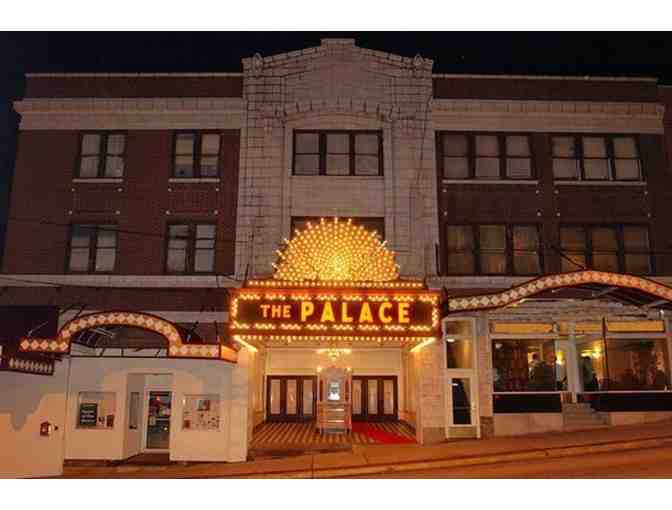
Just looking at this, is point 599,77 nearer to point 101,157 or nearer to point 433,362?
point 433,362

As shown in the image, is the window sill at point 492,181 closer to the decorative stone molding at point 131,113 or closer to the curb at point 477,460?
the decorative stone molding at point 131,113

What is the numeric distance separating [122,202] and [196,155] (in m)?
3.09

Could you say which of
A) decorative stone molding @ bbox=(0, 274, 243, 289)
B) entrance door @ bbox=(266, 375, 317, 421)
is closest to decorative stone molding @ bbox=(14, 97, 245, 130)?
decorative stone molding @ bbox=(0, 274, 243, 289)

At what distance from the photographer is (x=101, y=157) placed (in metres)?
22.2

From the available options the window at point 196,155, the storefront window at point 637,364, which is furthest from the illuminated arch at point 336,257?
the storefront window at point 637,364

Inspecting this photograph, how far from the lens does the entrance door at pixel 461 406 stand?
2067 centimetres

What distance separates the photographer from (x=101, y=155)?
2223 centimetres

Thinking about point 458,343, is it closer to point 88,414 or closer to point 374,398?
point 374,398

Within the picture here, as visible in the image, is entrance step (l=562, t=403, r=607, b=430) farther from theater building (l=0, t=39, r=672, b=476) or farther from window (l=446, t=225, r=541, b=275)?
window (l=446, t=225, r=541, b=275)

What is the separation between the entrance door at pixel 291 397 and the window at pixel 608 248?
14640mm

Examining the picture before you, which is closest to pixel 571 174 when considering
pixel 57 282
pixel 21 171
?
pixel 57 282

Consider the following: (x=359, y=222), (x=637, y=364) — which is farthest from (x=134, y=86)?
(x=637, y=364)

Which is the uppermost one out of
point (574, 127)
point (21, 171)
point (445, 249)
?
point (574, 127)

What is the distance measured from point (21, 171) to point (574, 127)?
20.2 metres
